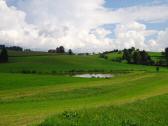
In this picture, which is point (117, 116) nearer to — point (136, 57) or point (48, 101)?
point (48, 101)

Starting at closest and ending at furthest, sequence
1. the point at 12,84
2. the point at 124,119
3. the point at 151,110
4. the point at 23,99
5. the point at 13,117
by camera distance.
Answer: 1. the point at 124,119
2. the point at 13,117
3. the point at 151,110
4. the point at 23,99
5. the point at 12,84

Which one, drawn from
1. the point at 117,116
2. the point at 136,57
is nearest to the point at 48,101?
the point at 117,116

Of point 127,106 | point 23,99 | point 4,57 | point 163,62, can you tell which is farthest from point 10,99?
point 163,62

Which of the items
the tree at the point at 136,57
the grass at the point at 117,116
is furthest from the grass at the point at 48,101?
the tree at the point at 136,57

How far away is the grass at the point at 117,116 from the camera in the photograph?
68.8 ft

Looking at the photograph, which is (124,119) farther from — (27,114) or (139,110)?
(27,114)

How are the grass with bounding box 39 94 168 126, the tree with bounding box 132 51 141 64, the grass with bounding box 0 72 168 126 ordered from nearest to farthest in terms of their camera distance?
the grass with bounding box 39 94 168 126 → the grass with bounding box 0 72 168 126 → the tree with bounding box 132 51 141 64

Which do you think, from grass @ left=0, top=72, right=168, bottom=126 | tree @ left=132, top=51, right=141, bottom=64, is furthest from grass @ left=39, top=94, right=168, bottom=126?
tree @ left=132, top=51, right=141, bottom=64

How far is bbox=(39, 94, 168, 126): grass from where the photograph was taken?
2098 cm

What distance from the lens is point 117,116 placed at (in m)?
23.3

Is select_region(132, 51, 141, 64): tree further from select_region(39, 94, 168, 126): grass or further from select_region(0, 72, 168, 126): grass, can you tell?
select_region(39, 94, 168, 126): grass

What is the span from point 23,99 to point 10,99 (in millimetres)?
1288

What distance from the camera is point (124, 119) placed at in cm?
2270

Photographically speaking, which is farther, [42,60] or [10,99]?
[42,60]
